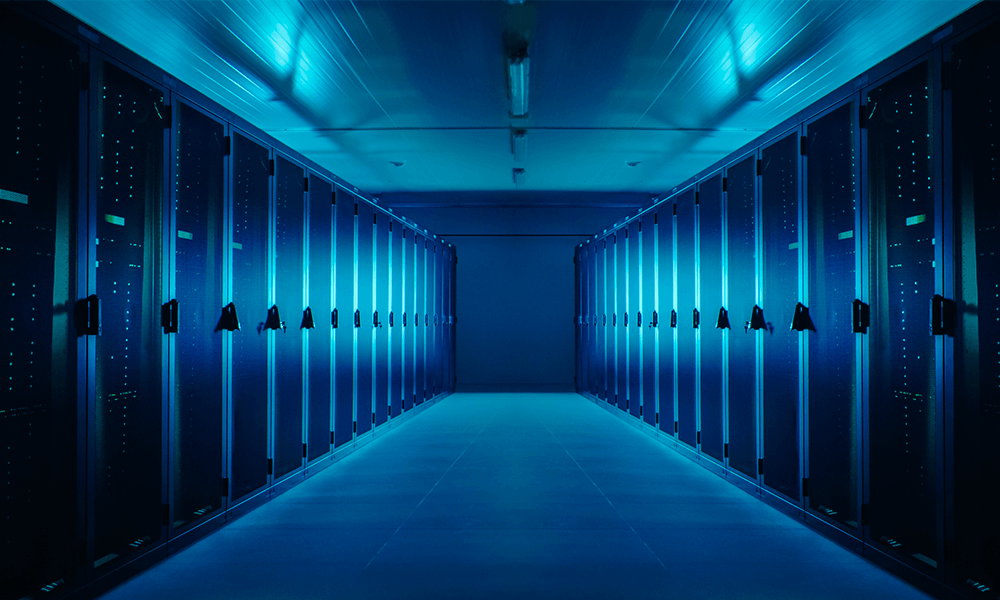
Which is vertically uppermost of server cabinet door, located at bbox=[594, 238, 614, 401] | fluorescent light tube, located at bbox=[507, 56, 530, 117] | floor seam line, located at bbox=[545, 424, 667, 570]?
fluorescent light tube, located at bbox=[507, 56, 530, 117]

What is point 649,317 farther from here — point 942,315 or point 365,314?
point 942,315

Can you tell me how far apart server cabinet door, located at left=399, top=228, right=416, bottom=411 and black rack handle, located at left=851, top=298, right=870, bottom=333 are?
573cm

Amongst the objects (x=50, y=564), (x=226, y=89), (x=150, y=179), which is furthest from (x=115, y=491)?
(x=226, y=89)

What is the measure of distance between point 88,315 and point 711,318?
14.5ft

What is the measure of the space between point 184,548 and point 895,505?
3691 millimetres

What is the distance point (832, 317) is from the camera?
339cm

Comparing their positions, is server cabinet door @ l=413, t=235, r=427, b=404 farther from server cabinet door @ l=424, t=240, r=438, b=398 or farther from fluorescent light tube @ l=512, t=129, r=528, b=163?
fluorescent light tube @ l=512, t=129, r=528, b=163

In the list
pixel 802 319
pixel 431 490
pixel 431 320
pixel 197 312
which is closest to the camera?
pixel 197 312

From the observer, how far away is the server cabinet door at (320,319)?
16.1 ft

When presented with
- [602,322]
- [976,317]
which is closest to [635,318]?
[602,322]

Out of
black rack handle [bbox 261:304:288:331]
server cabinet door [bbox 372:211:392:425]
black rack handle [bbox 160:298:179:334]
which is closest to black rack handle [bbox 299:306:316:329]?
black rack handle [bbox 261:304:288:331]

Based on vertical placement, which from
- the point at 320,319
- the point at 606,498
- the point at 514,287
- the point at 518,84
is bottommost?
the point at 606,498

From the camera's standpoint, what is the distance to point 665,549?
3186 mm

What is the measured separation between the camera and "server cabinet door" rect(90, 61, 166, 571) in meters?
2.64
